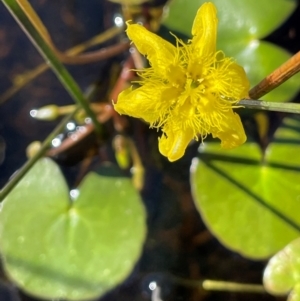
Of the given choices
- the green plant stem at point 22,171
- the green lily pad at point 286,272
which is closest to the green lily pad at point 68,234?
the green plant stem at point 22,171

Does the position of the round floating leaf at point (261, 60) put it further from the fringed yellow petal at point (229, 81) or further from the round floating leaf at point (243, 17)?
the fringed yellow petal at point (229, 81)

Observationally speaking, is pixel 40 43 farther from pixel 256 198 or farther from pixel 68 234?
pixel 256 198

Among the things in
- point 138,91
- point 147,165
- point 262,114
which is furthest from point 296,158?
point 138,91

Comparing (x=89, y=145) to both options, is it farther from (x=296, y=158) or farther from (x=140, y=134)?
(x=296, y=158)

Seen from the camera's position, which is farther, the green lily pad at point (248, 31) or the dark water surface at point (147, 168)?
the dark water surface at point (147, 168)

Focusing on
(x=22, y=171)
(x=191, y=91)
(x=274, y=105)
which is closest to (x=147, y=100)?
(x=191, y=91)

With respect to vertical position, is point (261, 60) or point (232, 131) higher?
point (232, 131)
